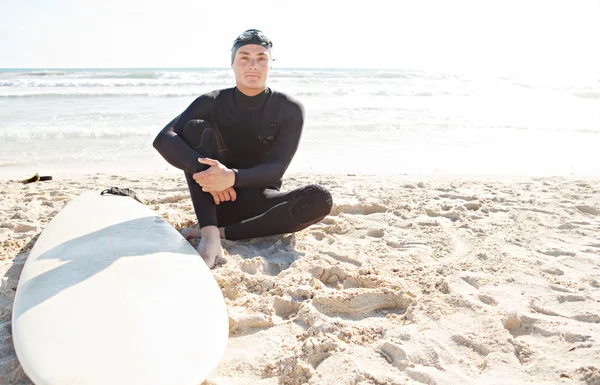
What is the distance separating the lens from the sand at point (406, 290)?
1.61 meters

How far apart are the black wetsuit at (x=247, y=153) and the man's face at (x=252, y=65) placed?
0.33 feet

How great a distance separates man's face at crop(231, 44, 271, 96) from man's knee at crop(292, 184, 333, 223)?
0.69 metres

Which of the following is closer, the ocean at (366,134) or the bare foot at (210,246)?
the bare foot at (210,246)

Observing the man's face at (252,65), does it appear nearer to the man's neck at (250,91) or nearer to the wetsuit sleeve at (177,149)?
the man's neck at (250,91)

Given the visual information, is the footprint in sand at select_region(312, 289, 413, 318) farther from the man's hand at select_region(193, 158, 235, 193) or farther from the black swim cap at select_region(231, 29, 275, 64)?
the black swim cap at select_region(231, 29, 275, 64)

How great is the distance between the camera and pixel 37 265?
204 cm

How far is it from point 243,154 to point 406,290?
4.22 ft

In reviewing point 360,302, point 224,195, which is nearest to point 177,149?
point 224,195

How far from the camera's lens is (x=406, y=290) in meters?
2.16

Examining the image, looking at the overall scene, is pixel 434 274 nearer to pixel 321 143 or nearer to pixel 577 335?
pixel 577 335

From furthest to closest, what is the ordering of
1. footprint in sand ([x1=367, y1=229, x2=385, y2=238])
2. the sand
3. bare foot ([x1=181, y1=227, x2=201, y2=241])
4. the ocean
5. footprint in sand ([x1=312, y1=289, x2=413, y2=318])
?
1. the ocean
2. footprint in sand ([x1=367, y1=229, x2=385, y2=238])
3. bare foot ([x1=181, y1=227, x2=201, y2=241])
4. footprint in sand ([x1=312, y1=289, x2=413, y2=318])
5. the sand

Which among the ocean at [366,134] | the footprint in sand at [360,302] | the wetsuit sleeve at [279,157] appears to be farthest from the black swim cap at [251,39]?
the ocean at [366,134]

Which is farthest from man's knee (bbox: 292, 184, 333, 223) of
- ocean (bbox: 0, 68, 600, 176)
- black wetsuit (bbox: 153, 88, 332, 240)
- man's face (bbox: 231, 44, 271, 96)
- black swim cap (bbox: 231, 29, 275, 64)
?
ocean (bbox: 0, 68, 600, 176)

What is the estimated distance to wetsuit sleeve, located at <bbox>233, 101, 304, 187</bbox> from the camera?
2461 mm
